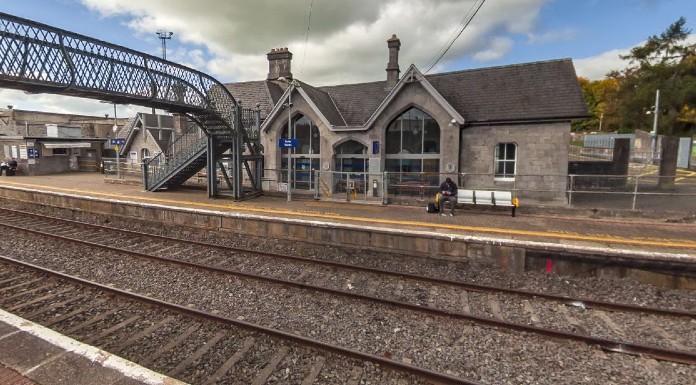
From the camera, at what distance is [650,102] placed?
2689cm

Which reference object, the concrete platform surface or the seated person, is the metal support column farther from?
the concrete platform surface

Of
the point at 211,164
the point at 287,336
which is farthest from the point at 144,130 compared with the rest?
the point at 287,336

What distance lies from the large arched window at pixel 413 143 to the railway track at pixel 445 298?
1031cm

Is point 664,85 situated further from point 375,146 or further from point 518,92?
point 375,146

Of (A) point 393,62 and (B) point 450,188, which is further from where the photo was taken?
(A) point 393,62

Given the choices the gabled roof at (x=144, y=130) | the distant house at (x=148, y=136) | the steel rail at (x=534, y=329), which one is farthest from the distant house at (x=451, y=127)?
the gabled roof at (x=144, y=130)

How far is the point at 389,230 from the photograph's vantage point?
413 inches

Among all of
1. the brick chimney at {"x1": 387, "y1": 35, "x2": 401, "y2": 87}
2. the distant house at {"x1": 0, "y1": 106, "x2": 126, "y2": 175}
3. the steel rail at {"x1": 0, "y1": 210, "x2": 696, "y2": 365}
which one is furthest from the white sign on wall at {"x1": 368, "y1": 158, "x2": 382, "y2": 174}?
the distant house at {"x1": 0, "y1": 106, "x2": 126, "y2": 175}

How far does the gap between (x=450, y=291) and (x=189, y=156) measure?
15986 millimetres

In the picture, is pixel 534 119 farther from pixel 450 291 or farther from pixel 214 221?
pixel 214 221

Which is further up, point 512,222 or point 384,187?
point 384,187

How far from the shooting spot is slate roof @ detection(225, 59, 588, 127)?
15.6m

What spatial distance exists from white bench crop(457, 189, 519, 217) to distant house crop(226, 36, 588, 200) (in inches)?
50.0

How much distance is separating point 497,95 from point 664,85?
18595mm
